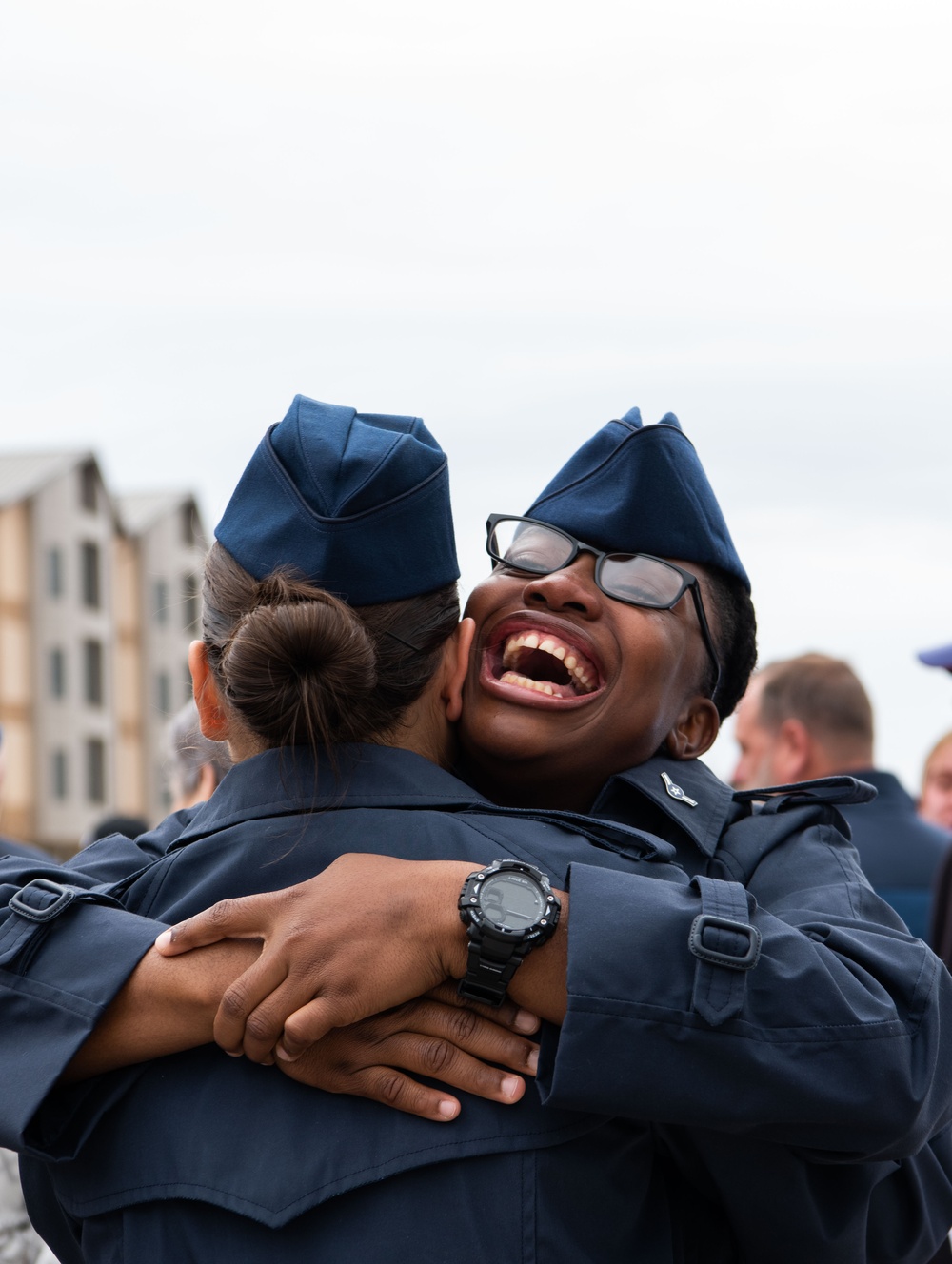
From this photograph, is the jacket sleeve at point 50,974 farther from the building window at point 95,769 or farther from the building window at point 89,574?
the building window at point 89,574

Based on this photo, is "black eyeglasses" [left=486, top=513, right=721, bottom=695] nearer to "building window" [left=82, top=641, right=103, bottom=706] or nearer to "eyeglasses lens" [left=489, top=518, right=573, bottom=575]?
"eyeglasses lens" [left=489, top=518, right=573, bottom=575]

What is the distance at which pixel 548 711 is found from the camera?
86.4 inches

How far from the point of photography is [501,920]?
1.61 meters

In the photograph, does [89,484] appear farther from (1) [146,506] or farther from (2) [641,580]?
(2) [641,580]

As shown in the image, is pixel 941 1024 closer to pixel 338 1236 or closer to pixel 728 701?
pixel 338 1236

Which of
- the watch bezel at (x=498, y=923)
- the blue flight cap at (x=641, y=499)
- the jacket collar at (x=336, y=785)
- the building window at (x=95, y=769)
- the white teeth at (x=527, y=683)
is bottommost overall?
the building window at (x=95, y=769)

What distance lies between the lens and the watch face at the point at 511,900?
5.31 feet

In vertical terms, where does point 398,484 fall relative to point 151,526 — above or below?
above

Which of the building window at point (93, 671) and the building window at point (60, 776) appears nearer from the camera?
the building window at point (60, 776)

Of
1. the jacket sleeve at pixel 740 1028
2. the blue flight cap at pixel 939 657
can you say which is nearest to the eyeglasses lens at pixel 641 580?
the jacket sleeve at pixel 740 1028

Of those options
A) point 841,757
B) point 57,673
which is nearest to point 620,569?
point 841,757

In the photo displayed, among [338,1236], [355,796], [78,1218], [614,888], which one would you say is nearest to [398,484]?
[355,796]

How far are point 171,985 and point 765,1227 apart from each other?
2.45 feet

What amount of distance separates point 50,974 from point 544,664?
89 cm
